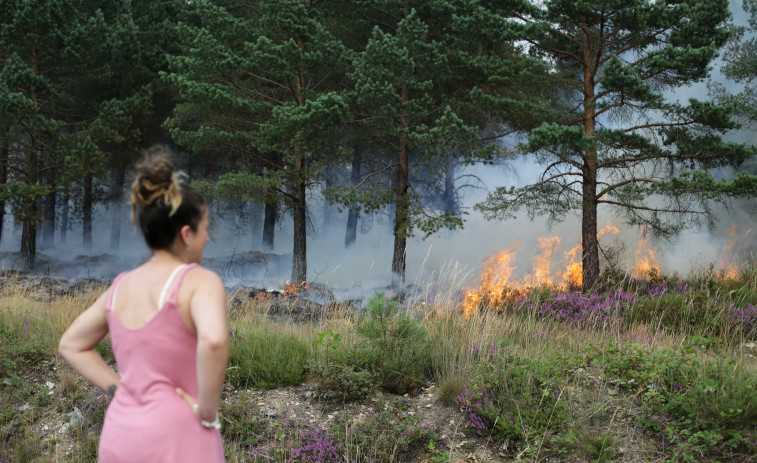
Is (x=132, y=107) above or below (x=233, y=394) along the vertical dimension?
above

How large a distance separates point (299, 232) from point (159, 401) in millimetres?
14658

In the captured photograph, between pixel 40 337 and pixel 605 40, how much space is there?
11.7 metres

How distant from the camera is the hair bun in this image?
2143 millimetres

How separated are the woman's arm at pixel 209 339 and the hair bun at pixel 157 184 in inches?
11.7

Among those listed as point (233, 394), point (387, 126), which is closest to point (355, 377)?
point (233, 394)

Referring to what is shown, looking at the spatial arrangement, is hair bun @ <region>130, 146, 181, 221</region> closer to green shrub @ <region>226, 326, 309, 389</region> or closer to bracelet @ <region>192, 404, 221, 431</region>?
bracelet @ <region>192, 404, 221, 431</region>

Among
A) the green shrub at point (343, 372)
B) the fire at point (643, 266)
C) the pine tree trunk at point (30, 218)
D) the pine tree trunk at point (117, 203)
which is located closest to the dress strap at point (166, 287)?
the green shrub at point (343, 372)

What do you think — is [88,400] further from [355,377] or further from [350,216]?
[350,216]

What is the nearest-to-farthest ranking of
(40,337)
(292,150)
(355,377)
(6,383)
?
(355,377) → (6,383) → (40,337) → (292,150)

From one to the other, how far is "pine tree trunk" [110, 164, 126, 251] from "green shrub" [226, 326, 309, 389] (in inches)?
740

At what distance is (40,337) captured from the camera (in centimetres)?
686

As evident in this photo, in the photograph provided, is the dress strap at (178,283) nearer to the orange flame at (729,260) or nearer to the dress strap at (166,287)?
the dress strap at (166,287)

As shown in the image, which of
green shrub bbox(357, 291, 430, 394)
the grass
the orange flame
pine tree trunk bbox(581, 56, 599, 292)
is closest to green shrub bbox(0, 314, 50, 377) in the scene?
the grass

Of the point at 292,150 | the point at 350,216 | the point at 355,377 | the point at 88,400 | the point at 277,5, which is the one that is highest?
the point at 277,5
